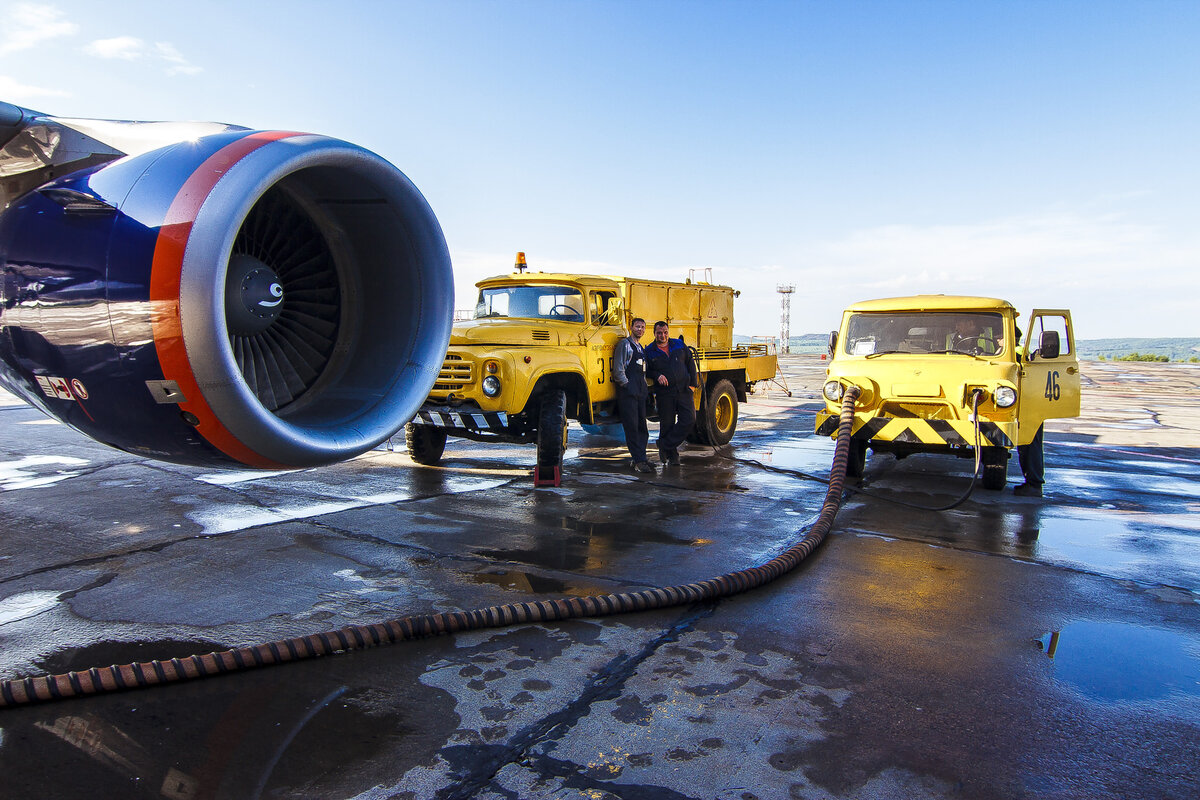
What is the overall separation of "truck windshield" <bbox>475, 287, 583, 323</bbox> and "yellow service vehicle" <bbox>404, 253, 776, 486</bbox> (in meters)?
0.01

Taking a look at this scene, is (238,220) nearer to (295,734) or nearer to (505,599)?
(295,734)

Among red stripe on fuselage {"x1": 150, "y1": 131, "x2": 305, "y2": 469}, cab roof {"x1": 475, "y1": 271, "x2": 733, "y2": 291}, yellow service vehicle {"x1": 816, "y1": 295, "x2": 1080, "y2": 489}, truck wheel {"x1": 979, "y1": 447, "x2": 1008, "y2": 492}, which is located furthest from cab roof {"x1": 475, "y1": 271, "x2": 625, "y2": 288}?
red stripe on fuselage {"x1": 150, "y1": 131, "x2": 305, "y2": 469}

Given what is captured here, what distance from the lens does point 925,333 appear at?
339 inches

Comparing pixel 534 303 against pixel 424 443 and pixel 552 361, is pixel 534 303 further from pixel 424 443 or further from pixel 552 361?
pixel 424 443

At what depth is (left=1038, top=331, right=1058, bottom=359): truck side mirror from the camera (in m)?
7.75

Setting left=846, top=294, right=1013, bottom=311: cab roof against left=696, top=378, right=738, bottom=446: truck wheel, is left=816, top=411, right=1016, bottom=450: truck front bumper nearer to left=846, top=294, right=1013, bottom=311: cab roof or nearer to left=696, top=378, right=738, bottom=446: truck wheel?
left=846, top=294, right=1013, bottom=311: cab roof

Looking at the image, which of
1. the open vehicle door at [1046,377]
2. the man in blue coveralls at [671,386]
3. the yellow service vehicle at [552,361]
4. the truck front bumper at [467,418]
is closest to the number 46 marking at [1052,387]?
the open vehicle door at [1046,377]

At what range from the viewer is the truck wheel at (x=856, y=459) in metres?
8.50

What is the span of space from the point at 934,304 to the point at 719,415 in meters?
3.64

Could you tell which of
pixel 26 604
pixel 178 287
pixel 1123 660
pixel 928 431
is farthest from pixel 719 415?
pixel 178 287

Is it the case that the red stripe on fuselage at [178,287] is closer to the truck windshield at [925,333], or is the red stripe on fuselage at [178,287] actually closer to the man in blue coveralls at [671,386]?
the man in blue coveralls at [671,386]

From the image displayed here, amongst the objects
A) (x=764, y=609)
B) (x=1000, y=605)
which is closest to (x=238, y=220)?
(x=764, y=609)

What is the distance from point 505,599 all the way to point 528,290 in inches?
212

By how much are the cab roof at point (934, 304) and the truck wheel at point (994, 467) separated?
1.55 m
